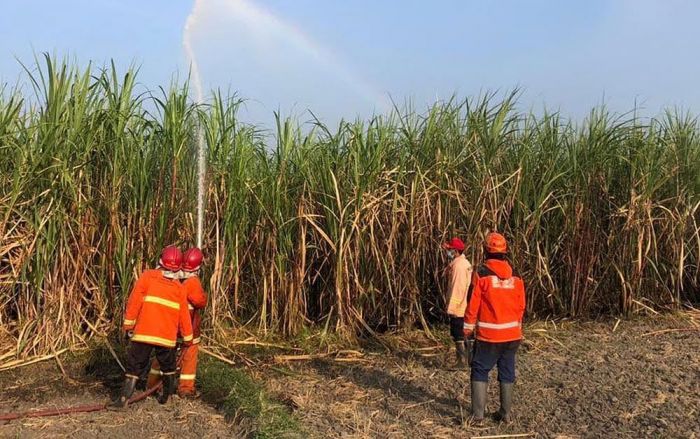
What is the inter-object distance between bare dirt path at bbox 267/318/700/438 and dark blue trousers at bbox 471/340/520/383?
0.33m

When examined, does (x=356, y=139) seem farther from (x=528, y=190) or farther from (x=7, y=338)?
(x=7, y=338)

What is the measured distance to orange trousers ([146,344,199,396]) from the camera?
4570 millimetres

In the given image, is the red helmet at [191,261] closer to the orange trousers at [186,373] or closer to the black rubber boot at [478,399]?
the orange trousers at [186,373]

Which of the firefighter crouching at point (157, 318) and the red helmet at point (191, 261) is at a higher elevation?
the red helmet at point (191, 261)

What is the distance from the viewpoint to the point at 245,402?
4.18 metres

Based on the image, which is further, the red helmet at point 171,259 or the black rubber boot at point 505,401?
the red helmet at point 171,259

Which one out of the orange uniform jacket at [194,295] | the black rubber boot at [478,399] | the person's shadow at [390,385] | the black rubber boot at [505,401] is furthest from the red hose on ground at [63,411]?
the black rubber boot at [505,401]

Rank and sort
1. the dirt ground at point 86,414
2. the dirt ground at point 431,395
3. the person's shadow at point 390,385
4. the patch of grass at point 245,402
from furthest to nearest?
1. the person's shadow at point 390,385
2. the dirt ground at point 431,395
3. the dirt ground at point 86,414
4. the patch of grass at point 245,402

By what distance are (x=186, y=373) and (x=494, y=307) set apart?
2.39 m

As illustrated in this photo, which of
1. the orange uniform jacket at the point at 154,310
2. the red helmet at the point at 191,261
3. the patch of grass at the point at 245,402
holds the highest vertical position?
the red helmet at the point at 191,261

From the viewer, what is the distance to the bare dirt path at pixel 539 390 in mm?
3998

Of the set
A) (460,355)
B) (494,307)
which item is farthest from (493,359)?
(460,355)

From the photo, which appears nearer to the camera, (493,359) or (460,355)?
(493,359)

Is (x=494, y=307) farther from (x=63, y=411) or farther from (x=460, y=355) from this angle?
(x=63, y=411)
